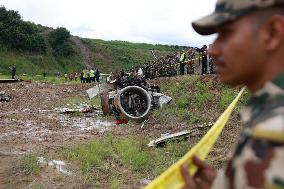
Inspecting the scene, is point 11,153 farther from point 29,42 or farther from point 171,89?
point 29,42

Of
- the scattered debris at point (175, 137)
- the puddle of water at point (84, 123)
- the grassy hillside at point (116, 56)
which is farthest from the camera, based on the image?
the grassy hillside at point (116, 56)

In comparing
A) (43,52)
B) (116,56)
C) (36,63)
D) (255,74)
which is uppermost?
(255,74)

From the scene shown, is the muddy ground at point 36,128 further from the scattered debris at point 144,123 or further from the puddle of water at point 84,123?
the scattered debris at point 144,123

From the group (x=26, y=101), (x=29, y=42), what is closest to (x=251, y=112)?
(x=26, y=101)

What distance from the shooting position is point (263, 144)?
46.6 inches

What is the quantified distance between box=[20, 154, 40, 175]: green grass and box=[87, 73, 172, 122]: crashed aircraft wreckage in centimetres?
624

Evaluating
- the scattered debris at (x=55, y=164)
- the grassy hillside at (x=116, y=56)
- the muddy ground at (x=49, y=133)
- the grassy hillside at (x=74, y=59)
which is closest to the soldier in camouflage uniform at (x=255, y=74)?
the muddy ground at (x=49, y=133)

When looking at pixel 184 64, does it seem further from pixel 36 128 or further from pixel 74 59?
pixel 74 59

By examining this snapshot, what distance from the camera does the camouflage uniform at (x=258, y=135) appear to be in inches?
45.3

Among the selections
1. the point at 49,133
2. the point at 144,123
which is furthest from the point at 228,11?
the point at 144,123

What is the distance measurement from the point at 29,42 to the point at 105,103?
48.2 meters

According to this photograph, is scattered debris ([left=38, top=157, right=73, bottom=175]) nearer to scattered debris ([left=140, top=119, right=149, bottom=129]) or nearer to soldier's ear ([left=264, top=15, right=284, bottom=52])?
scattered debris ([left=140, top=119, right=149, bottom=129])

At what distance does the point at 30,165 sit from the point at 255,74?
21.0 ft

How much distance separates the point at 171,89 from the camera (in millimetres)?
18406
